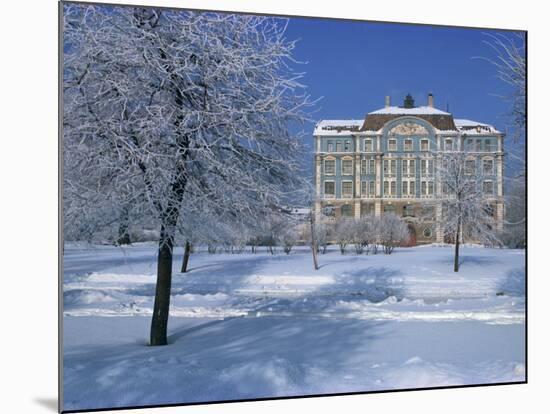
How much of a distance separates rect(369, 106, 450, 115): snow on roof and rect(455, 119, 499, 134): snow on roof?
182 mm

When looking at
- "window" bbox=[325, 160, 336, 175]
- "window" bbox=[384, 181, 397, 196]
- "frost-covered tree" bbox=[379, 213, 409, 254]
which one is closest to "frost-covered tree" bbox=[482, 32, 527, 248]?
"frost-covered tree" bbox=[379, 213, 409, 254]

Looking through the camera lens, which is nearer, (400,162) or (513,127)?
(400,162)

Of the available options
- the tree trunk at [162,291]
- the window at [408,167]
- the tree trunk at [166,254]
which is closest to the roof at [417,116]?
the window at [408,167]

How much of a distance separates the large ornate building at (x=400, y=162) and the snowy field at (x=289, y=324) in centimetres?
40

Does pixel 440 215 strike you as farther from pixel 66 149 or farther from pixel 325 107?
pixel 66 149

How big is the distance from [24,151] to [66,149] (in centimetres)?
37

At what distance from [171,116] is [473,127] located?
9.52 ft

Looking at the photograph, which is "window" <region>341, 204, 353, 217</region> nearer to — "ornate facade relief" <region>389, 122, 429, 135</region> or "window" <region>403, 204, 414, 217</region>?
"window" <region>403, 204, 414, 217</region>

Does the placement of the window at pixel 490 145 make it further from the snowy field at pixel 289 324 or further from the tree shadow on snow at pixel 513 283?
the tree shadow on snow at pixel 513 283

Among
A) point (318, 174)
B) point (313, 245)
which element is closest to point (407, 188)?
point (318, 174)

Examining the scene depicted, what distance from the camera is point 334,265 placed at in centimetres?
790

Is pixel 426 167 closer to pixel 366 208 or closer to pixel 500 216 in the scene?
pixel 366 208

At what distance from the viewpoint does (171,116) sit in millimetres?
7422
